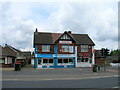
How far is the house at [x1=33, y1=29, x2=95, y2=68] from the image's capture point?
40.1 meters

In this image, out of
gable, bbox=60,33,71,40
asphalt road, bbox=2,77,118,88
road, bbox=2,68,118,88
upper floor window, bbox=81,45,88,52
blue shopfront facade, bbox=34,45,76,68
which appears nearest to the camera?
asphalt road, bbox=2,77,118,88

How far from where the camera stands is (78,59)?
1672 inches

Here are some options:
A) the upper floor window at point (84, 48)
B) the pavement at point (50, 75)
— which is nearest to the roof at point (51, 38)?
the upper floor window at point (84, 48)

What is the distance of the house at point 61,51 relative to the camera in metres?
40.1

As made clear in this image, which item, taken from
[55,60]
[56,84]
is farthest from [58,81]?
[55,60]

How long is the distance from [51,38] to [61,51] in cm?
418

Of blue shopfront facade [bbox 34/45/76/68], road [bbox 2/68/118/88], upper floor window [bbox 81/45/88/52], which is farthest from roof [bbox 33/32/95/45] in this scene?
road [bbox 2/68/118/88]

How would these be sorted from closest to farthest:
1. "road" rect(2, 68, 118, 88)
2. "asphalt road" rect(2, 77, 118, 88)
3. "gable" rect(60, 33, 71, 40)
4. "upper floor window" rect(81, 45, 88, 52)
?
"asphalt road" rect(2, 77, 118, 88) → "road" rect(2, 68, 118, 88) → "gable" rect(60, 33, 71, 40) → "upper floor window" rect(81, 45, 88, 52)

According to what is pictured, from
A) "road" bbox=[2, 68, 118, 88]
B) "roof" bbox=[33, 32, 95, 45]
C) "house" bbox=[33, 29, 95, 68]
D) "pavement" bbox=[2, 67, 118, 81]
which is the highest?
"roof" bbox=[33, 32, 95, 45]

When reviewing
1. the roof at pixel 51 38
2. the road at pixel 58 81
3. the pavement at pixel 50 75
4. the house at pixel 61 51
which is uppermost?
the roof at pixel 51 38

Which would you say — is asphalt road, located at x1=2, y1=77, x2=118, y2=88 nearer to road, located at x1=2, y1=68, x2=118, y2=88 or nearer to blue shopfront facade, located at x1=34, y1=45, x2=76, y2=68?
road, located at x1=2, y1=68, x2=118, y2=88

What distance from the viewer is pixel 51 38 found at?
141 feet

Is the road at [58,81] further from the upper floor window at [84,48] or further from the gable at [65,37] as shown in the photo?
the upper floor window at [84,48]

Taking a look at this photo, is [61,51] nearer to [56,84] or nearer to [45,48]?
[45,48]
